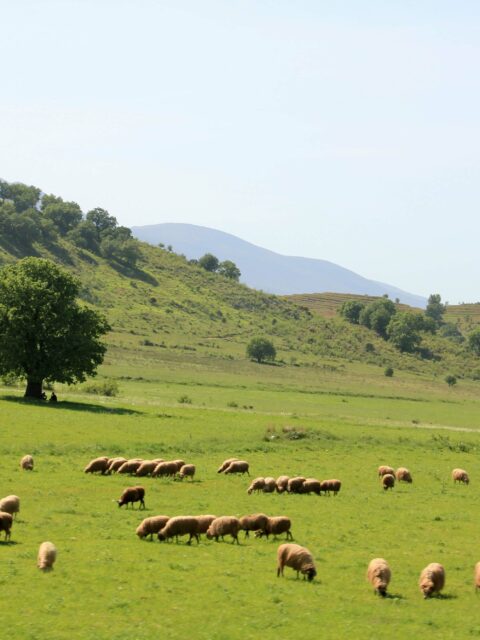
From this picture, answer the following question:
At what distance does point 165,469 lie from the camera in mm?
42438

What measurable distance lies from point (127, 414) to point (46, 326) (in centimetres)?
1119

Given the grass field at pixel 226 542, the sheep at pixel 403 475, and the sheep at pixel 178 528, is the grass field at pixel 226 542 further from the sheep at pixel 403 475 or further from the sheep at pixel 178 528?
the sheep at pixel 403 475

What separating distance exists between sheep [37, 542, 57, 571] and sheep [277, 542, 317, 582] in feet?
21.7

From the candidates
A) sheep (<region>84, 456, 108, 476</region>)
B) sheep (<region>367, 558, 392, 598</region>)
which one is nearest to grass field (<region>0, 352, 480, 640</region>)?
sheep (<region>367, 558, 392, 598</region>)

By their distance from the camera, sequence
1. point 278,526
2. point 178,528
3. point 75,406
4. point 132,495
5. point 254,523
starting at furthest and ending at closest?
point 75,406 → point 132,495 → point 254,523 → point 278,526 → point 178,528

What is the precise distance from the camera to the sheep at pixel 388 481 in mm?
43312

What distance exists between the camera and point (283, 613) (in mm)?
22078

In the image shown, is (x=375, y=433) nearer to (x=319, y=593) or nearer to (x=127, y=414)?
(x=127, y=414)

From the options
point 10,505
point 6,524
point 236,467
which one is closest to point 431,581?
point 6,524

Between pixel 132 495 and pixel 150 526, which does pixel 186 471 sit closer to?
pixel 132 495

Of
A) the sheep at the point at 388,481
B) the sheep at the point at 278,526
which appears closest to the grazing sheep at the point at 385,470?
the sheep at the point at 388,481

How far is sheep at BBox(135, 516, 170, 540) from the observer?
29.3 meters

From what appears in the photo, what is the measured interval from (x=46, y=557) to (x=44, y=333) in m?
46.9

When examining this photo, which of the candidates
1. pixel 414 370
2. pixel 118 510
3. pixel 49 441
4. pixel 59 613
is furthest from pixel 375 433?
pixel 414 370
